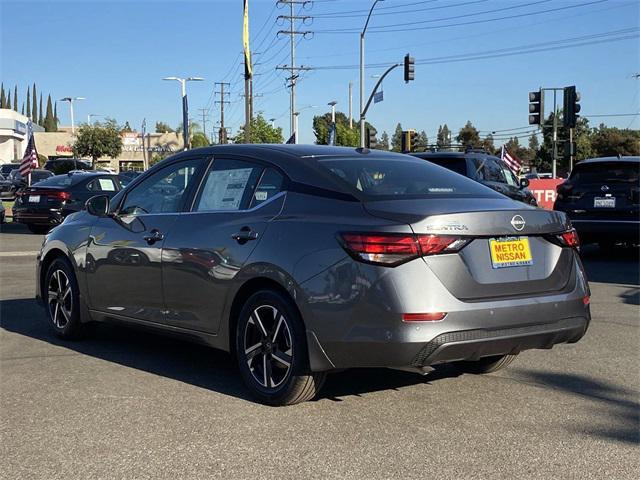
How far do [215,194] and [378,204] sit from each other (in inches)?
55.7

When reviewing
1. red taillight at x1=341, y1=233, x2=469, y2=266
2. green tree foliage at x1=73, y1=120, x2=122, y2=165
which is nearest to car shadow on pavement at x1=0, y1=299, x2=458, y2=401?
red taillight at x1=341, y1=233, x2=469, y2=266

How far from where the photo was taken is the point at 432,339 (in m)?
4.20

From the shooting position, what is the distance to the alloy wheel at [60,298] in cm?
665

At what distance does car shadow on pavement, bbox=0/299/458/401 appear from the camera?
5.25 meters

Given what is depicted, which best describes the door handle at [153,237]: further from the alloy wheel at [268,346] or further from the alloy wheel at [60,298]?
the alloy wheel at [60,298]

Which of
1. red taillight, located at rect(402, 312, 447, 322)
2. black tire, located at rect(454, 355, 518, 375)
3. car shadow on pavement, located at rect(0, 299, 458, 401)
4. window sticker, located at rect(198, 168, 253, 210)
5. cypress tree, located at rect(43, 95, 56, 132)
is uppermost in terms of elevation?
cypress tree, located at rect(43, 95, 56, 132)

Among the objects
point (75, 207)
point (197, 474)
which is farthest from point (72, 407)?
point (75, 207)

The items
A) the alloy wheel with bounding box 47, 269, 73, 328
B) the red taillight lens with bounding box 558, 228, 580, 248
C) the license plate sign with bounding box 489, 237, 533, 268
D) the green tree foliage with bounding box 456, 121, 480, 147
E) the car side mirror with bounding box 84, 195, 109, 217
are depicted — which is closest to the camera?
the license plate sign with bounding box 489, 237, 533, 268

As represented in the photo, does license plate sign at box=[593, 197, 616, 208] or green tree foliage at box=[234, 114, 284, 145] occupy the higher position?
green tree foliage at box=[234, 114, 284, 145]

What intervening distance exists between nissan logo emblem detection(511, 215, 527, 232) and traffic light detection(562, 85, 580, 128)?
18723 millimetres

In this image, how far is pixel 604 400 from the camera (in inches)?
195

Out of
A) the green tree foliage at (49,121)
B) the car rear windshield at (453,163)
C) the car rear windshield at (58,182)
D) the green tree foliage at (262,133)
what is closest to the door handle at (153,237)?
the car rear windshield at (453,163)

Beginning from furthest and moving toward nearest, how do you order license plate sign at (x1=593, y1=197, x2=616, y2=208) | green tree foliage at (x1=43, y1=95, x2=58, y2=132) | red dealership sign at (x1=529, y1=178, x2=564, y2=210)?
1. green tree foliage at (x1=43, y1=95, x2=58, y2=132)
2. red dealership sign at (x1=529, y1=178, x2=564, y2=210)
3. license plate sign at (x1=593, y1=197, x2=616, y2=208)

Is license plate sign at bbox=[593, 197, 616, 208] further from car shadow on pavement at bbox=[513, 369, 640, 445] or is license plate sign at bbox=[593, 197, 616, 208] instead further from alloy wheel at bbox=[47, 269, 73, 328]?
alloy wheel at bbox=[47, 269, 73, 328]
